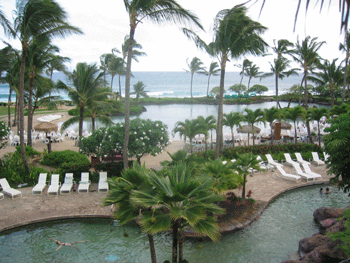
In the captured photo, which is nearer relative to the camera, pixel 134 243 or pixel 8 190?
pixel 134 243

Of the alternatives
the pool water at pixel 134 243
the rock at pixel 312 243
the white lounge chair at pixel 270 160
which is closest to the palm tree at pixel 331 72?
the white lounge chair at pixel 270 160

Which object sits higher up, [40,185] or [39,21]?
[39,21]

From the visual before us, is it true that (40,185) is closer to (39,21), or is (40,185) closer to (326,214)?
(39,21)

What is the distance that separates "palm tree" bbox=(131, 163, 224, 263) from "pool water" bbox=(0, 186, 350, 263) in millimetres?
2653

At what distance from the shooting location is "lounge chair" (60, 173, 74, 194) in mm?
11169

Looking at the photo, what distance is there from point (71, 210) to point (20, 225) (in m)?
1.57

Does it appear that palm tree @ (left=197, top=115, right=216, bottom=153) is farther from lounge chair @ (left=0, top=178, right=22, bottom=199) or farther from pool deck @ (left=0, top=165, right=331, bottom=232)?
lounge chair @ (left=0, top=178, right=22, bottom=199)

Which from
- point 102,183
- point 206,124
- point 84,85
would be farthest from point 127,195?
point 84,85

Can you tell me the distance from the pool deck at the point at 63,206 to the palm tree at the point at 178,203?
390 centimetres

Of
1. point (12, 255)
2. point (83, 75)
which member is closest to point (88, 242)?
point (12, 255)

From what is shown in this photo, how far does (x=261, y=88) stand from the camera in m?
57.8

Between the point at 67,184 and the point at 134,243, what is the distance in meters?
4.85

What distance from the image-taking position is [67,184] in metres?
11.6

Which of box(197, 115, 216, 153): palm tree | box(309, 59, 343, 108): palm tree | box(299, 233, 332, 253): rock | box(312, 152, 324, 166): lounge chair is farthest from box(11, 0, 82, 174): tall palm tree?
box(309, 59, 343, 108): palm tree
